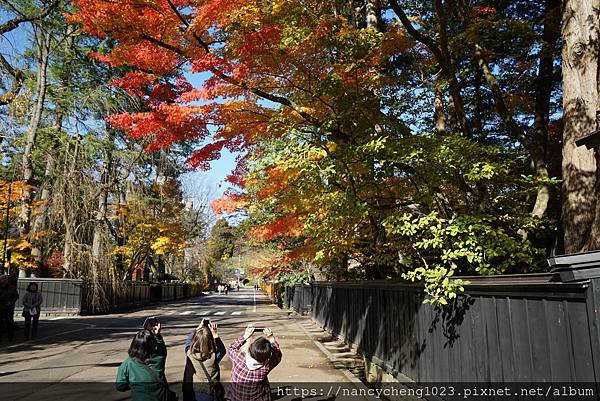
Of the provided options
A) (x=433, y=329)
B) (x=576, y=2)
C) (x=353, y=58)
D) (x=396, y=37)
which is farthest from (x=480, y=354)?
(x=396, y=37)

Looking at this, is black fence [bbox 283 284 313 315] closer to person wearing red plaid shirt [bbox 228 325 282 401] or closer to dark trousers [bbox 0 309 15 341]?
dark trousers [bbox 0 309 15 341]

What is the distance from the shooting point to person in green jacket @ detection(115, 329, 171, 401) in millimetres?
4070

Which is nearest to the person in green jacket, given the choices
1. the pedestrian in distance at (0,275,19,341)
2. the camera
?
the camera

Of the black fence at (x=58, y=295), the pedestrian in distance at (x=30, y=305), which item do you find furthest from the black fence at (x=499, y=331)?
the black fence at (x=58, y=295)

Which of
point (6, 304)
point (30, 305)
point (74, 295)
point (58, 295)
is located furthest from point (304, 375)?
point (58, 295)

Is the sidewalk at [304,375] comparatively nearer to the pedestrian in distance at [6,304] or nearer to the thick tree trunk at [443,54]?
the pedestrian in distance at [6,304]

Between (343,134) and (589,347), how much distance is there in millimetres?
5442

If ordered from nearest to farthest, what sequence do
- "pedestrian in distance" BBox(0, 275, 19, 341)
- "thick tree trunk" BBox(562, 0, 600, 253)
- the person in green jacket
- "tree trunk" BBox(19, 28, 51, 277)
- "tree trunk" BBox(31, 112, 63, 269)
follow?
the person in green jacket < "thick tree trunk" BBox(562, 0, 600, 253) < "pedestrian in distance" BBox(0, 275, 19, 341) < "tree trunk" BBox(31, 112, 63, 269) < "tree trunk" BBox(19, 28, 51, 277)

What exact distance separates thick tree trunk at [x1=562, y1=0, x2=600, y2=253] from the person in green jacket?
5.56 meters

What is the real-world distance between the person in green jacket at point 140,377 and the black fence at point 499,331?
3.49 meters

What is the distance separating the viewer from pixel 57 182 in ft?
55.2

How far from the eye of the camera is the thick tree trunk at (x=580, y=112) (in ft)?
19.3

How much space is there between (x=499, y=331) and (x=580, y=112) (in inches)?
138

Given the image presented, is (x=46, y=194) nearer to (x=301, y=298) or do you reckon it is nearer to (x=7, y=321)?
(x=7, y=321)
